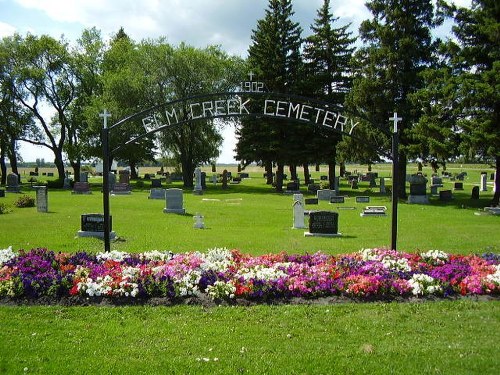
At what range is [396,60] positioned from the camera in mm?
33438

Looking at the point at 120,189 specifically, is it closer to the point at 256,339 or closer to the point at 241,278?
the point at 241,278

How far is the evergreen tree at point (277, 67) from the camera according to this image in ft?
142

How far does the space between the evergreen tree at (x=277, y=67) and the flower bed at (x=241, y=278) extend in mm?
33783

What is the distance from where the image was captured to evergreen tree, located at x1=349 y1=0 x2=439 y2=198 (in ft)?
109

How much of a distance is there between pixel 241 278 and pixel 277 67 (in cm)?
3656

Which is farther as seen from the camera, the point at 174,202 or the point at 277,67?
the point at 277,67

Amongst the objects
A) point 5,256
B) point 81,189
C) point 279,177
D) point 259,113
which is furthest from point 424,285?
point 279,177

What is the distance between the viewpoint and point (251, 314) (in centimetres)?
756

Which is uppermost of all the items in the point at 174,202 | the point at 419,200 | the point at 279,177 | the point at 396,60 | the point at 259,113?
the point at 396,60

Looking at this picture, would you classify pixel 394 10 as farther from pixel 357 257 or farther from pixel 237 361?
pixel 237 361

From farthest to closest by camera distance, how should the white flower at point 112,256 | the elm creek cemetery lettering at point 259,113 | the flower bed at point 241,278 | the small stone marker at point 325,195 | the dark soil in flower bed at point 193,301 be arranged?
the small stone marker at point 325,195, the elm creek cemetery lettering at point 259,113, the white flower at point 112,256, the flower bed at point 241,278, the dark soil in flower bed at point 193,301

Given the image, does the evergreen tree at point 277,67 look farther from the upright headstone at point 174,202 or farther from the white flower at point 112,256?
the white flower at point 112,256

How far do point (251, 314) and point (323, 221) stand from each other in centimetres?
1036

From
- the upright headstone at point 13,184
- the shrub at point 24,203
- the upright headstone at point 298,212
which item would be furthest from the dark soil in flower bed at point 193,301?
the upright headstone at point 13,184
